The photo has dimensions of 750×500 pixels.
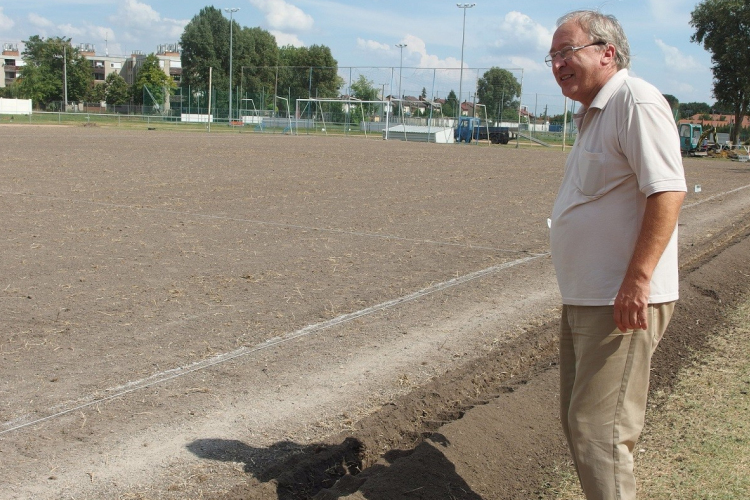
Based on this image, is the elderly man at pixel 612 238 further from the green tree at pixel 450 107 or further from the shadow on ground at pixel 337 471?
the green tree at pixel 450 107

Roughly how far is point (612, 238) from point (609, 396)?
1.88 ft

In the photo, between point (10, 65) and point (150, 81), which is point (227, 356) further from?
point (10, 65)

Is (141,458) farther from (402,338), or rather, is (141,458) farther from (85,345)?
(402,338)

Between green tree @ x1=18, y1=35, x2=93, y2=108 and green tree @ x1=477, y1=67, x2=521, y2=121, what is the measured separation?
62794 mm

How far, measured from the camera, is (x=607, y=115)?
2.81 m

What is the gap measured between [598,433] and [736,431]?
1.95 meters

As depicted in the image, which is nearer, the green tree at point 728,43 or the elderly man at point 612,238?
the elderly man at point 612,238

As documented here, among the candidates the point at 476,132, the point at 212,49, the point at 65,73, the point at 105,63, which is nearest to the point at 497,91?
the point at 476,132

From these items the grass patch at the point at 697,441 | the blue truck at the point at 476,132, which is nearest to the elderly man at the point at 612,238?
the grass patch at the point at 697,441

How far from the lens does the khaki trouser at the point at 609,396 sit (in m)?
2.84

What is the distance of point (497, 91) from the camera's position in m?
63.5

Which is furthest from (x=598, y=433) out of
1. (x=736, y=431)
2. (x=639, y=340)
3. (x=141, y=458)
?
(x=141, y=458)

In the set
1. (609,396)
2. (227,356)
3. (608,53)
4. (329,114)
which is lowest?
(227,356)

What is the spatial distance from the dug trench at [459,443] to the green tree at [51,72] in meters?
107
